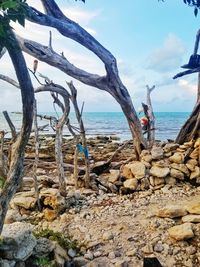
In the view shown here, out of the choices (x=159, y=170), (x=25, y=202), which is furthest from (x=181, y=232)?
(x=25, y=202)

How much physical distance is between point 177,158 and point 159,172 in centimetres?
63

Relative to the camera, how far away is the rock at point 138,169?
7.80 m

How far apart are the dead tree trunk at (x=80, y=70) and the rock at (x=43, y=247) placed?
4518 millimetres

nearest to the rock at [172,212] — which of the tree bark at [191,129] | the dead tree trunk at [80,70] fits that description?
the tree bark at [191,129]

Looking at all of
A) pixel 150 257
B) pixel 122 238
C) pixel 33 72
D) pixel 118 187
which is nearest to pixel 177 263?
pixel 150 257

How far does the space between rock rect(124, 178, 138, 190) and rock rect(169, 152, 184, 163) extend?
40.9 inches

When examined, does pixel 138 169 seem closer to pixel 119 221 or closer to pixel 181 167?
pixel 181 167

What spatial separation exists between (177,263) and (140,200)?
2188mm

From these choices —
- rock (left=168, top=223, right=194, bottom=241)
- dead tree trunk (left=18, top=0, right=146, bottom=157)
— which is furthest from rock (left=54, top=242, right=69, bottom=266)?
dead tree trunk (left=18, top=0, right=146, bottom=157)

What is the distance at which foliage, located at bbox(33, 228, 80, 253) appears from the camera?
523cm

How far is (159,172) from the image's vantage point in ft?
25.3

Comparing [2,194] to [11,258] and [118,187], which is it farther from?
[118,187]

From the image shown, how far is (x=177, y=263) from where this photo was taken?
4887 mm

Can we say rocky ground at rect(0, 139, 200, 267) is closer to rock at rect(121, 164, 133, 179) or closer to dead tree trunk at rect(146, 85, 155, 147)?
rock at rect(121, 164, 133, 179)
